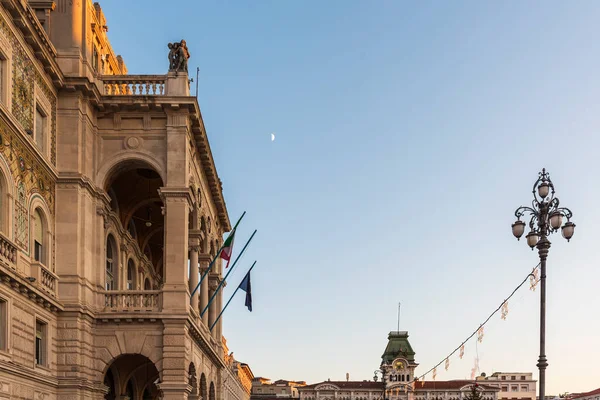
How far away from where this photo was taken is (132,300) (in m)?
28.5

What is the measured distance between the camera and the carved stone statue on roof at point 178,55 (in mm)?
30166

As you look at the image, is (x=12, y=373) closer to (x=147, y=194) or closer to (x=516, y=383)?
(x=147, y=194)

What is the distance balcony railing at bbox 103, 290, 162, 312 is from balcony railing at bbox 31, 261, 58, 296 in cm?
264

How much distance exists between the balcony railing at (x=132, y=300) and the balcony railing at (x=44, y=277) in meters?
2.64

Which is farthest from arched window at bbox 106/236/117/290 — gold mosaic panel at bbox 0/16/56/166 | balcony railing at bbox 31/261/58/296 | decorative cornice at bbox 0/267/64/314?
gold mosaic panel at bbox 0/16/56/166

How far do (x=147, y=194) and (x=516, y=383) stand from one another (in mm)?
148777

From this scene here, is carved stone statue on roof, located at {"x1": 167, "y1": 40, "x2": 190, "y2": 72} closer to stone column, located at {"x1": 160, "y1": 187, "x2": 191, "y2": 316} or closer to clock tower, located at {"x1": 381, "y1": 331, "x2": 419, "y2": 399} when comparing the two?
stone column, located at {"x1": 160, "y1": 187, "x2": 191, "y2": 316}

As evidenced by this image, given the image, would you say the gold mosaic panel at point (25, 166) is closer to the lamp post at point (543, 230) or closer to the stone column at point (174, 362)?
the stone column at point (174, 362)

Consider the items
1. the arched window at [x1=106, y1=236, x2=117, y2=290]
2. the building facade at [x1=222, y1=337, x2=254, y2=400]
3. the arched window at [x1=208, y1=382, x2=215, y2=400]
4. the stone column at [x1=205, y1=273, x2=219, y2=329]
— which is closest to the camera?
the arched window at [x1=106, y1=236, x2=117, y2=290]

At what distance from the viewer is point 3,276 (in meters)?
21.0

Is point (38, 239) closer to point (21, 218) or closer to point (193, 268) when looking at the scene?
point (21, 218)

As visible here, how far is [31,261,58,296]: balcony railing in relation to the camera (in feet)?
79.7

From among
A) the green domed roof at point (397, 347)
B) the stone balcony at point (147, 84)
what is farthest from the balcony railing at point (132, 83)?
the green domed roof at point (397, 347)

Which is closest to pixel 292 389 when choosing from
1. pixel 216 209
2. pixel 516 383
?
pixel 516 383
